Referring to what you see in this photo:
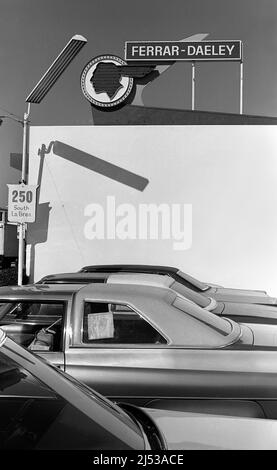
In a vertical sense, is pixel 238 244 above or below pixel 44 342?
above

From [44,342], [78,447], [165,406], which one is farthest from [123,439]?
[44,342]

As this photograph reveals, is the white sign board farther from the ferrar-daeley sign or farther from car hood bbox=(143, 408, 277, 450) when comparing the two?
car hood bbox=(143, 408, 277, 450)

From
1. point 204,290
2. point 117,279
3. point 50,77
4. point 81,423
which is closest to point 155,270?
point 204,290

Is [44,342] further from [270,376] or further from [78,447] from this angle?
[78,447]

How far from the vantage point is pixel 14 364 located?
1.97 metres

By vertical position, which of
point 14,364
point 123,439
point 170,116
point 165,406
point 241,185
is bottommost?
point 165,406

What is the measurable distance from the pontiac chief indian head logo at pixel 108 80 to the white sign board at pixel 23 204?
434cm

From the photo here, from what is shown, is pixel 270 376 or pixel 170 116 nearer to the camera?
pixel 270 376

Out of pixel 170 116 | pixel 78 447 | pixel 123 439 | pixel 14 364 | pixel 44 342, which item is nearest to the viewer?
pixel 78 447

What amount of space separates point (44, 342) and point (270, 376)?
1.78m

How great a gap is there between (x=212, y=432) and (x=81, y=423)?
0.68 metres

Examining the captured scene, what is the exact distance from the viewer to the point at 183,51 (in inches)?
576

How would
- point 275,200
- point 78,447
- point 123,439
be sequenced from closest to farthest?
point 78,447 → point 123,439 → point 275,200

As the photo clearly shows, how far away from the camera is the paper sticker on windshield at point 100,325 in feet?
11.9
